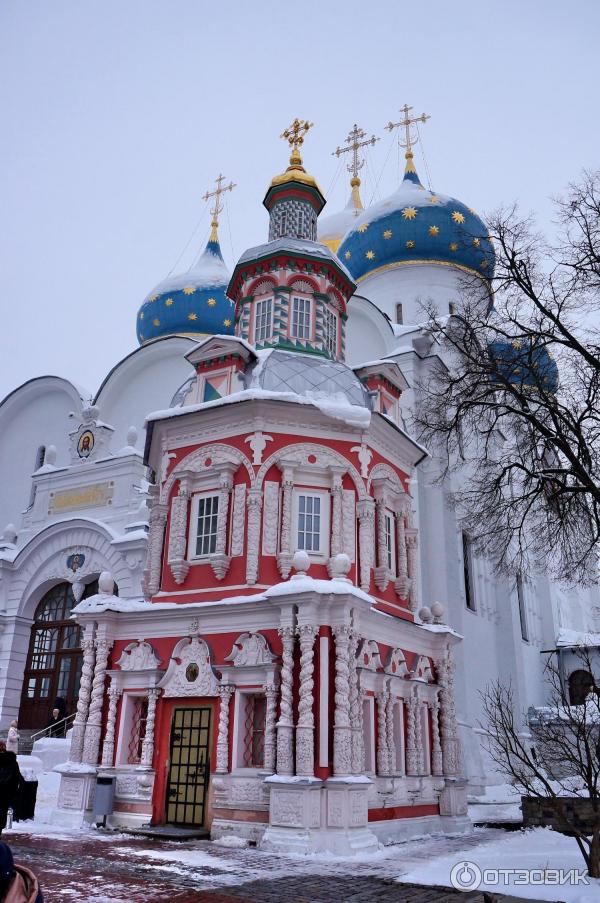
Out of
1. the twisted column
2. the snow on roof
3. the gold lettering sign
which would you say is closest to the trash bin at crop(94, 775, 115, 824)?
the twisted column

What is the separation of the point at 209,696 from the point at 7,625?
32.3 feet

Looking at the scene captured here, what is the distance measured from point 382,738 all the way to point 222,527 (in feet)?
13.2

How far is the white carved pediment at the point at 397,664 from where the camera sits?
12350mm

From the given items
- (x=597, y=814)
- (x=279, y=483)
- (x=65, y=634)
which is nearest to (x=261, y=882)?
(x=597, y=814)

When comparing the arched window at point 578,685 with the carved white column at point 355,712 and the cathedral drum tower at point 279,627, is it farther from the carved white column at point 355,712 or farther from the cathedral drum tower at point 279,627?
the carved white column at point 355,712

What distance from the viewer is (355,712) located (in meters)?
10.7

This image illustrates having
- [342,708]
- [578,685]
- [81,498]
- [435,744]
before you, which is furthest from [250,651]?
[578,685]

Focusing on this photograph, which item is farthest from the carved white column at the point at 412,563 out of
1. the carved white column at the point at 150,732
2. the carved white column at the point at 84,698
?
the carved white column at the point at 84,698

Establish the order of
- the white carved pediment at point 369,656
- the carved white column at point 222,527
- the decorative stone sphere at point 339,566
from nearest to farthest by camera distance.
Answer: the decorative stone sphere at point 339,566 < the white carved pediment at point 369,656 < the carved white column at point 222,527

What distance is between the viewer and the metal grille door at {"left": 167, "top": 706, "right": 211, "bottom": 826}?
11.2m

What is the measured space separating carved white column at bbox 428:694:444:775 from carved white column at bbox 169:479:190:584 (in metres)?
4.91

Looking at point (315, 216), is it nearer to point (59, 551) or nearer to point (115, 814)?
point (59, 551)

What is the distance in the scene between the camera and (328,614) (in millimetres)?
10805

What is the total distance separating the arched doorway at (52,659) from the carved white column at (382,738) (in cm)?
893
